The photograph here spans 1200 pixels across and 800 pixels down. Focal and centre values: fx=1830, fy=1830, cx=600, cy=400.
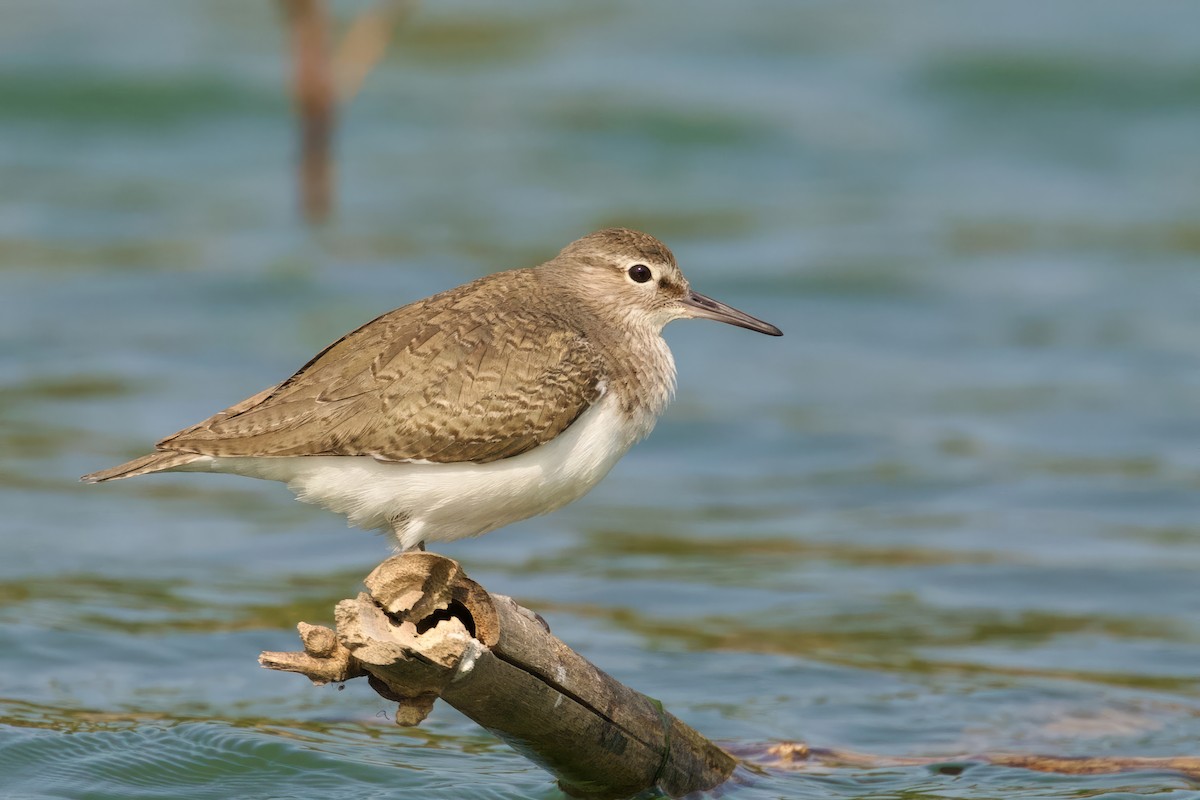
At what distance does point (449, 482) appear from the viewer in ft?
27.5

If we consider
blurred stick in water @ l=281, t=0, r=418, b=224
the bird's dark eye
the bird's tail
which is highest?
blurred stick in water @ l=281, t=0, r=418, b=224

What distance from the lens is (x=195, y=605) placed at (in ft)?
44.6

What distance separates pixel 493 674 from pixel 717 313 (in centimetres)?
326

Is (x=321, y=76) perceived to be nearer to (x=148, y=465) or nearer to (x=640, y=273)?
(x=640, y=273)

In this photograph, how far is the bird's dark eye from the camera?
9.81 m

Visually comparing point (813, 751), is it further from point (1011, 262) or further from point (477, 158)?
point (477, 158)

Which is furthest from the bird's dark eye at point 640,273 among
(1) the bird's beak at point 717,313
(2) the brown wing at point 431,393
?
(2) the brown wing at point 431,393

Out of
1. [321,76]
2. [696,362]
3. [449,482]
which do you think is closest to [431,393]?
[449,482]

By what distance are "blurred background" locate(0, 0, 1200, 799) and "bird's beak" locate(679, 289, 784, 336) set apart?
98.4 inches

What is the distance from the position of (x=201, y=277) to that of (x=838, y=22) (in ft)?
49.8

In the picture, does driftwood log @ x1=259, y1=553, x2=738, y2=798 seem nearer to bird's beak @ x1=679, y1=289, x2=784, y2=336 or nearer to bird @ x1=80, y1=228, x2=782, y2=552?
bird @ x1=80, y1=228, x2=782, y2=552

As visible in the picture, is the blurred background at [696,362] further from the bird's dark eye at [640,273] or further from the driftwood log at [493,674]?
the bird's dark eye at [640,273]

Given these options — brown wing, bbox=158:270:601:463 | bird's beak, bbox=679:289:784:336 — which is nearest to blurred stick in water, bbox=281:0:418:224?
bird's beak, bbox=679:289:784:336

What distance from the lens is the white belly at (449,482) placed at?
838 centimetres
